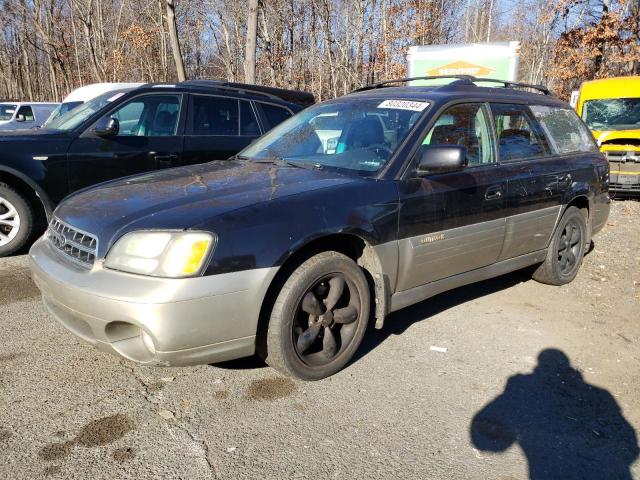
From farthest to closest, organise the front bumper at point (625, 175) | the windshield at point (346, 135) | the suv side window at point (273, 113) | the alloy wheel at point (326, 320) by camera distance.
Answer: the front bumper at point (625, 175) → the suv side window at point (273, 113) → the windshield at point (346, 135) → the alloy wheel at point (326, 320)

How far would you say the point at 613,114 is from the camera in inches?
432

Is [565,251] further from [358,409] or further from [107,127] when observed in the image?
[107,127]

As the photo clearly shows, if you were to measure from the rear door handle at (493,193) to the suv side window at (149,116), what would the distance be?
3936 millimetres

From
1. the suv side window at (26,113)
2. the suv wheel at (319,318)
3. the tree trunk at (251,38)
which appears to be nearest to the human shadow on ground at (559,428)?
the suv wheel at (319,318)

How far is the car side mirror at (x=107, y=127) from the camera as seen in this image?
5.67 meters

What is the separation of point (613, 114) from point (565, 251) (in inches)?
297

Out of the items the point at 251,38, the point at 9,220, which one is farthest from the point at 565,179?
the point at 251,38

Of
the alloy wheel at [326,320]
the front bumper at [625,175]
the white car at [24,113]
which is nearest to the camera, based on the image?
the alloy wheel at [326,320]

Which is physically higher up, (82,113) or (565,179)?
(82,113)

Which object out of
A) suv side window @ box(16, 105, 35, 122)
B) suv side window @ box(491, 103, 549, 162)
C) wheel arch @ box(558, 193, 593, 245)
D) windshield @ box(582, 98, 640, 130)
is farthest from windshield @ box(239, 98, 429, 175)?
suv side window @ box(16, 105, 35, 122)

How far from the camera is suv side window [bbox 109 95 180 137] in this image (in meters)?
6.08

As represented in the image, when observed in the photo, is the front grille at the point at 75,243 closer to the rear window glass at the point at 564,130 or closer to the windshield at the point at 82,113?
the windshield at the point at 82,113

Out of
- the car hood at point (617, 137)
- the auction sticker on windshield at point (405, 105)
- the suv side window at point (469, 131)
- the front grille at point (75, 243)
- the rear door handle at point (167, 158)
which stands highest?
the auction sticker on windshield at point (405, 105)

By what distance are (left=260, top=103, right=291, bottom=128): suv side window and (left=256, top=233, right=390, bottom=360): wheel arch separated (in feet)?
13.0
